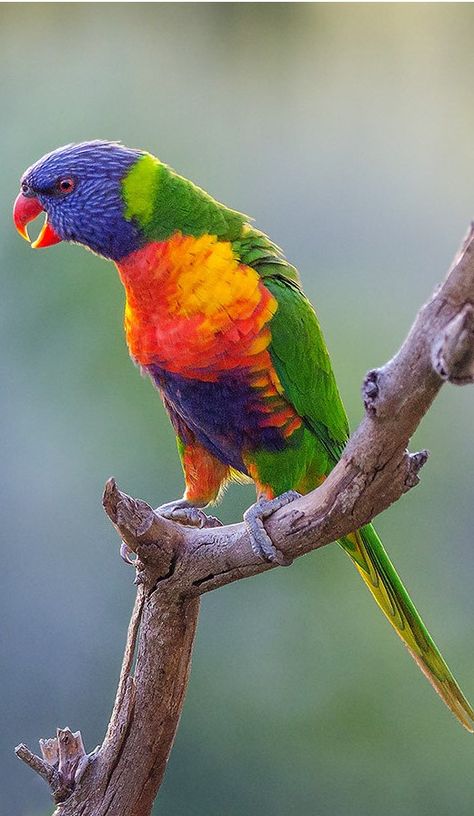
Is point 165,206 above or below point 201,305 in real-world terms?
above

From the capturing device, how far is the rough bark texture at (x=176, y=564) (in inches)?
46.7

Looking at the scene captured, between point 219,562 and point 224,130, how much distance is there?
6.13 feet

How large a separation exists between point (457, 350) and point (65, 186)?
0.97m

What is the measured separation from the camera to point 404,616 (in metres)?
1.77

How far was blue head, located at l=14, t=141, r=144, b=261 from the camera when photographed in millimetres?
1650

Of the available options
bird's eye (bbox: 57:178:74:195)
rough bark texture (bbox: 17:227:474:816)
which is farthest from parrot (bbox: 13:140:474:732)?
rough bark texture (bbox: 17:227:474:816)

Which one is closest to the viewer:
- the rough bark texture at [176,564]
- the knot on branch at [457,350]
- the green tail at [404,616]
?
the knot on branch at [457,350]

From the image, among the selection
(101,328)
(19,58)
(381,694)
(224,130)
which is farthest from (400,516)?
(19,58)

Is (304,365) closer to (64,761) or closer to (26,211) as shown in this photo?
(26,211)

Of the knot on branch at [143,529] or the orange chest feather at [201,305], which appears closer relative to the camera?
the knot on branch at [143,529]

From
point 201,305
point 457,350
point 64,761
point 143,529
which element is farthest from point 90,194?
point 64,761

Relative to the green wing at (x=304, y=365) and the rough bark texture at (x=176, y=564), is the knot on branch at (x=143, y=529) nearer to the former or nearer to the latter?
the rough bark texture at (x=176, y=564)

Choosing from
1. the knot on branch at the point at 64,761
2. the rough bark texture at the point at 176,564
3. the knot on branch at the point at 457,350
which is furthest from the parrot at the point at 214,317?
the knot on branch at the point at 457,350

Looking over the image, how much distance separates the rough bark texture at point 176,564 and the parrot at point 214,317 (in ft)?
0.47
